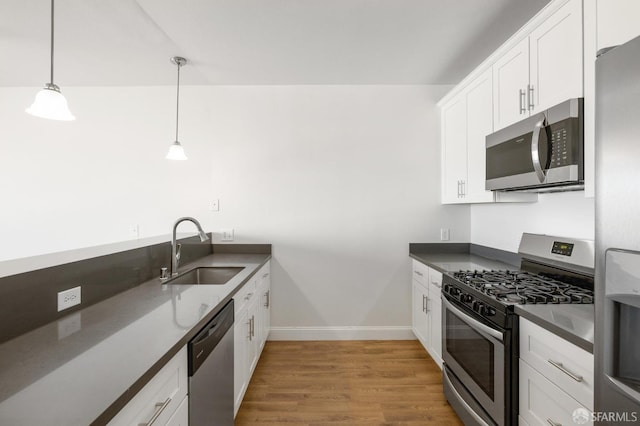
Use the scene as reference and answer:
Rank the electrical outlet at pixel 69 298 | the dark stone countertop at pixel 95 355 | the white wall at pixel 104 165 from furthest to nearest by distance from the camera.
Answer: the white wall at pixel 104 165 → the electrical outlet at pixel 69 298 → the dark stone countertop at pixel 95 355

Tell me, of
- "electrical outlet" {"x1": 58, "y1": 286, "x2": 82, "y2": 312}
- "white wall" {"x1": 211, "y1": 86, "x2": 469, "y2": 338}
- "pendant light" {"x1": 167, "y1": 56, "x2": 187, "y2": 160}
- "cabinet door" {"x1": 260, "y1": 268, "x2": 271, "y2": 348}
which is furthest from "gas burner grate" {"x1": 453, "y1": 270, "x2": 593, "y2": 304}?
"pendant light" {"x1": 167, "y1": 56, "x2": 187, "y2": 160}

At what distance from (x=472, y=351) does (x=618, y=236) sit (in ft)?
3.76

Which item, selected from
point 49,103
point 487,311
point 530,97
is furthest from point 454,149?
point 49,103

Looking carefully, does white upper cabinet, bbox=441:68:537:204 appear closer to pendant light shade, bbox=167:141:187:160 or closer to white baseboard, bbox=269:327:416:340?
white baseboard, bbox=269:327:416:340

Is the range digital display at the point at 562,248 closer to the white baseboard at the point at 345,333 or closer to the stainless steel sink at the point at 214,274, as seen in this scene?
the white baseboard at the point at 345,333

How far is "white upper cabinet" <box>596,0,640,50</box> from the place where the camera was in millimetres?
1148

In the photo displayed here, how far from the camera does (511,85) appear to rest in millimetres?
1897

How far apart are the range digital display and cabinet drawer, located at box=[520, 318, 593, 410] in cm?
76

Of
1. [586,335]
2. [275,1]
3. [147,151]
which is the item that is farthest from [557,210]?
[147,151]

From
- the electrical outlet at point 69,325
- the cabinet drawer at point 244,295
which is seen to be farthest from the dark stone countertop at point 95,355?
the cabinet drawer at point 244,295

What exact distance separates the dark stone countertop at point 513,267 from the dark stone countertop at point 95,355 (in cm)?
142

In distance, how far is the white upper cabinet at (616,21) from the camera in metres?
1.15

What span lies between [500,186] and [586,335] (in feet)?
3.69

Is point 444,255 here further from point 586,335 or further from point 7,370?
point 7,370
